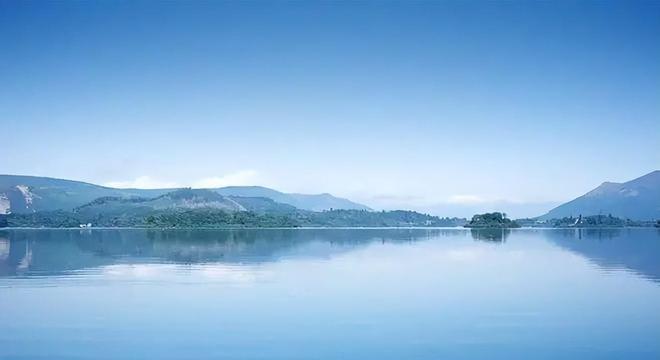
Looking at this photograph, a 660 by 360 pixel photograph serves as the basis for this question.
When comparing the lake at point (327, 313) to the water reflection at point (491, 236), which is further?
the water reflection at point (491, 236)

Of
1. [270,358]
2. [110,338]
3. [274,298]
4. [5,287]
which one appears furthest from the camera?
[5,287]

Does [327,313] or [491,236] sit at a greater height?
[491,236]

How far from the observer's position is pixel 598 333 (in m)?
18.4

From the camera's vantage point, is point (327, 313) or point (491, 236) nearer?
point (327, 313)

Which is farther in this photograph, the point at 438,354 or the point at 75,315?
the point at 75,315

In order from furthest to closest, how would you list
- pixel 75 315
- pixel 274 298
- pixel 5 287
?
pixel 5 287 → pixel 274 298 → pixel 75 315

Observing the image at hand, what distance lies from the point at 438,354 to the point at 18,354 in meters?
10.4

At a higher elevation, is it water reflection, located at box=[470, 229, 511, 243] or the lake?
water reflection, located at box=[470, 229, 511, 243]

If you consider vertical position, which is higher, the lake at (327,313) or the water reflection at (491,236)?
the water reflection at (491,236)

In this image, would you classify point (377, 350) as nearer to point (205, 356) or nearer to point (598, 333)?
point (205, 356)

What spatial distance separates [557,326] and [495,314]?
2520 mm

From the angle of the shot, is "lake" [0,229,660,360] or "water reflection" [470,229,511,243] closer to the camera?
"lake" [0,229,660,360]

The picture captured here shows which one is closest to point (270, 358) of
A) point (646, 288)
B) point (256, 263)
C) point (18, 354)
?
point (18, 354)

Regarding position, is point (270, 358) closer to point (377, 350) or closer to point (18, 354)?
A: point (377, 350)
